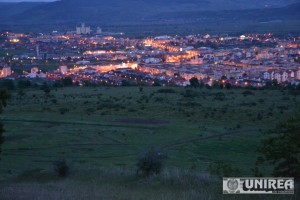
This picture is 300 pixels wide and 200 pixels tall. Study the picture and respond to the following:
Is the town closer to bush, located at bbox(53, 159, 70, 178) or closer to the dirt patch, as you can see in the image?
the dirt patch

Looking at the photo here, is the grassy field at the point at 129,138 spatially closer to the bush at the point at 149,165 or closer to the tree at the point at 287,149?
the bush at the point at 149,165

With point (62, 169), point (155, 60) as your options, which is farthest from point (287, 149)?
point (155, 60)

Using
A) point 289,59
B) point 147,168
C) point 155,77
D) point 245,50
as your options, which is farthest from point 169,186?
point 245,50

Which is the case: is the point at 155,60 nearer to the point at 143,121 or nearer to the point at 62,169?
the point at 143,121

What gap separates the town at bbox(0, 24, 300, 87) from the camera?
221 feet

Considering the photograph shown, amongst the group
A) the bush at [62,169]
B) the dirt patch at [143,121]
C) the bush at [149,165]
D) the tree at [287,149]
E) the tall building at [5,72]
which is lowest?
the dirt patch at [143,121]

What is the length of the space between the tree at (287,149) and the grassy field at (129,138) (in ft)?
4.94

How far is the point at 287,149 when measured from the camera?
1166cm

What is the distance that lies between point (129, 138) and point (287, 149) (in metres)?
14.6

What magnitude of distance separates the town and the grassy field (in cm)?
1870

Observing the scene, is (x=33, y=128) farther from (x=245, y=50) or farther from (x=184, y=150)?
(x=245, y=50)

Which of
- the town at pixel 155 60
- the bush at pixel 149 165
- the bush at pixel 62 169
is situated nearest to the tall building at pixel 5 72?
the town at pixel 155 60

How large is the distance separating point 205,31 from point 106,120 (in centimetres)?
13078

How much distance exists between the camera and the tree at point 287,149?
11.6 m
